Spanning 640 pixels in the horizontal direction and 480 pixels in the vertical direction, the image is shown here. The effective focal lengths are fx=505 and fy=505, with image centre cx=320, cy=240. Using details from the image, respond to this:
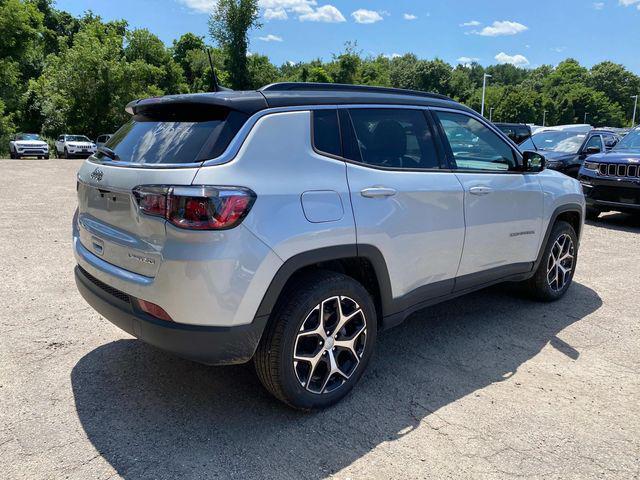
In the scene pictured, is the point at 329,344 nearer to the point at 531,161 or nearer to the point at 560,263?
the point at 531,161

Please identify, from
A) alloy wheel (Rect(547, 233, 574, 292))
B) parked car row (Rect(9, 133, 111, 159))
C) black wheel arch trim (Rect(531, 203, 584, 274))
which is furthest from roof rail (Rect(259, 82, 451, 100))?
parked car row (Rect(9, 133, 111, 159))

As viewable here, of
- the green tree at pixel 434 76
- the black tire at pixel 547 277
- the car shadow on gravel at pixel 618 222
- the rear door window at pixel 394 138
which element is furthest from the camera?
the green tree at pixel 434 76

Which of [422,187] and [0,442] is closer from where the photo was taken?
[0,442]

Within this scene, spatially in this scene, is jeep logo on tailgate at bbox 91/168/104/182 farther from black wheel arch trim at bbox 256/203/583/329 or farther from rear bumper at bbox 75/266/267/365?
black wheel arch trim at bbox 256/203/583/329

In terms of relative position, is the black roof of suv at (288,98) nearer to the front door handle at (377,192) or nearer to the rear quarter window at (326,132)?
the rear quarter window at (326,132)

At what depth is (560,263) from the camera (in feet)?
16.6

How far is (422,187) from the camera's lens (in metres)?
3.43

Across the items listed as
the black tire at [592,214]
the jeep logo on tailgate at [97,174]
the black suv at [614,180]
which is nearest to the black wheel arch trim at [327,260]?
the jeep logo on tailgate at [97,174]

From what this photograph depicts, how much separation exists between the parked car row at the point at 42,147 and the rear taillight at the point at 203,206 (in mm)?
28748

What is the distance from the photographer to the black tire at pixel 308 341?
2789mm

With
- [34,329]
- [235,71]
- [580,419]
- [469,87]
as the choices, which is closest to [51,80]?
[235,71]

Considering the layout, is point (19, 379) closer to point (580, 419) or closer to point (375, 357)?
point (375, 357)

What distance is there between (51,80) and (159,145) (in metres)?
42.1

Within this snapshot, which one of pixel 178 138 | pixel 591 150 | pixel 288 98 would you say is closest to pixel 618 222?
pixel 591 150
